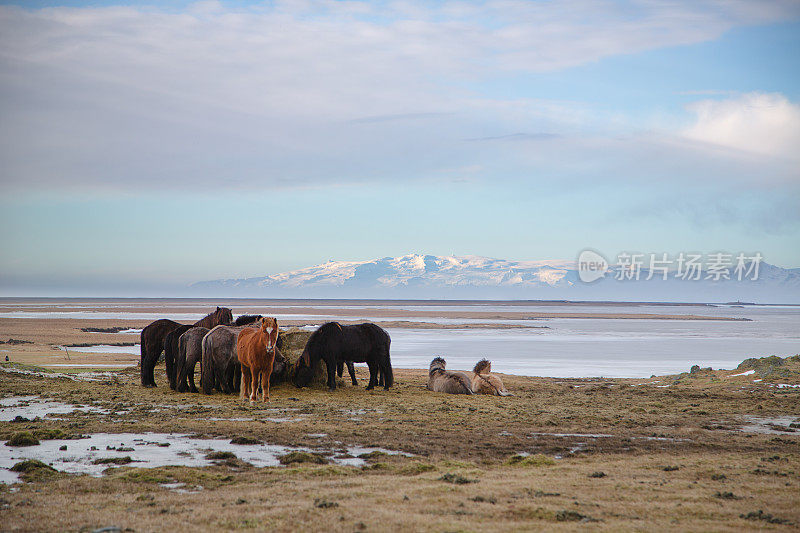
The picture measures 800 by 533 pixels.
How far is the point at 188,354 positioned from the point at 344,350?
470 centimetres

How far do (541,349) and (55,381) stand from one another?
3491 cm

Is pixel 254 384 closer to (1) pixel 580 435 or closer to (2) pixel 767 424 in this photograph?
(1) pixel 580 435

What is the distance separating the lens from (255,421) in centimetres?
1498

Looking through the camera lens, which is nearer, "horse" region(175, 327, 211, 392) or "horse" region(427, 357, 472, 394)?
"horse" region(175, 327, 211, 392)

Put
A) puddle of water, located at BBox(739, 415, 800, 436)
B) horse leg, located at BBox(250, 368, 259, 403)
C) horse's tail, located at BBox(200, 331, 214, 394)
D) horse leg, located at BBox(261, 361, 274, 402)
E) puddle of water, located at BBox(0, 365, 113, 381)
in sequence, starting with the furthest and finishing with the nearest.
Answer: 1. puddle of water, located at BBox(0, 365, 113, 381)
2. horse's tail, located at BBox(200, 331, 214, 394)
3. horse leg, located at BBox(261, 361, 274, 402)
4. horse leg, located at BBox(250, 368, 259, 403)
5. puddle of water, located at BBox(739, 415, 800, 436)

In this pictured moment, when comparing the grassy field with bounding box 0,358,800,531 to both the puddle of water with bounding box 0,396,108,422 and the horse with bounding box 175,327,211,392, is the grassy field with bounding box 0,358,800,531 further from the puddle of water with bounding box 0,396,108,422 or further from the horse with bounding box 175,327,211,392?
the horse with bounding box 175,327,211,392

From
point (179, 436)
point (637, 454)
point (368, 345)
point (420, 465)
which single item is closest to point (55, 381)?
point (368, 345)

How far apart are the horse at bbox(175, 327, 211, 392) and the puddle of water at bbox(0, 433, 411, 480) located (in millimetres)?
7580

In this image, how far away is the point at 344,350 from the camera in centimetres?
2161

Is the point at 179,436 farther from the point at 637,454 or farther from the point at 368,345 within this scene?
the point at 368,345

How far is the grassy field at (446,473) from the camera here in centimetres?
766

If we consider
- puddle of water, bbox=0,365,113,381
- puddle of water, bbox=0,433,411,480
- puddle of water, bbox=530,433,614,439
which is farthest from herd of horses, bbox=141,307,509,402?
puddle of water, bbox=530,433,614,439

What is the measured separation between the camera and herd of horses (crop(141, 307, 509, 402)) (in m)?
18.5

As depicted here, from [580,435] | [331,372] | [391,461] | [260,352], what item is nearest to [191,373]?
[260,352]
